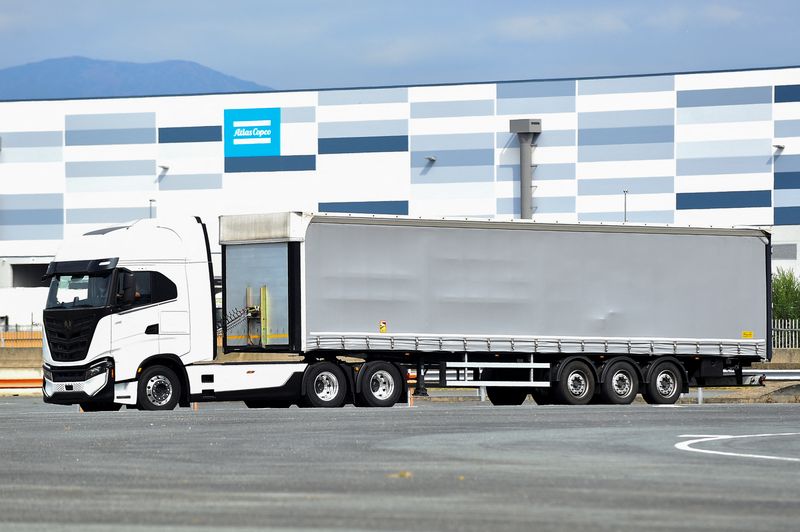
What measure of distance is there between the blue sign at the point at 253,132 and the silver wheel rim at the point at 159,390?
154 ft

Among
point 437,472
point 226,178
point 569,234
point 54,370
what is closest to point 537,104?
point 226,178

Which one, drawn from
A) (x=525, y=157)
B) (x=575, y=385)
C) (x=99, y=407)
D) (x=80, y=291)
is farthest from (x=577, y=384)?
(x=525, y=157)

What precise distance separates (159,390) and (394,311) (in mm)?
4431

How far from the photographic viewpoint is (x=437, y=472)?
12.9m

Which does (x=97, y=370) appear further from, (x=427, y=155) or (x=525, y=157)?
(x=427, y=155)

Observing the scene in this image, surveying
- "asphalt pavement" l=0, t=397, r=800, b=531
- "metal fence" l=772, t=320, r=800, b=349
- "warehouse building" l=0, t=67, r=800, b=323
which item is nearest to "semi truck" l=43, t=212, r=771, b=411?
"asphalt pavement" l=0, t=397, r=800, b=531

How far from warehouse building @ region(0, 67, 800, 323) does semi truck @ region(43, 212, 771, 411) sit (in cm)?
3829

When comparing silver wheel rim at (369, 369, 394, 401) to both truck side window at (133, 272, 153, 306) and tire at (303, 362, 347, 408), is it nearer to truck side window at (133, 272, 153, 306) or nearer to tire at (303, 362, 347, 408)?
tire at (303, 362, 347, 408)

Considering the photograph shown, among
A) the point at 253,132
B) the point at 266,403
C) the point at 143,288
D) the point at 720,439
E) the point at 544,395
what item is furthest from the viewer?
the point at 253,132

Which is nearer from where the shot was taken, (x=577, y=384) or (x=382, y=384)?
(x=382, y=384)

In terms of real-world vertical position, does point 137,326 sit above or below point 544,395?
above

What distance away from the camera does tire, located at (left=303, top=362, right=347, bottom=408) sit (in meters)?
26.0

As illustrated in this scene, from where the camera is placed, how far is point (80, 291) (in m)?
25.9

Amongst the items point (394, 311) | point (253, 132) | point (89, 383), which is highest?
point (253, 132)
